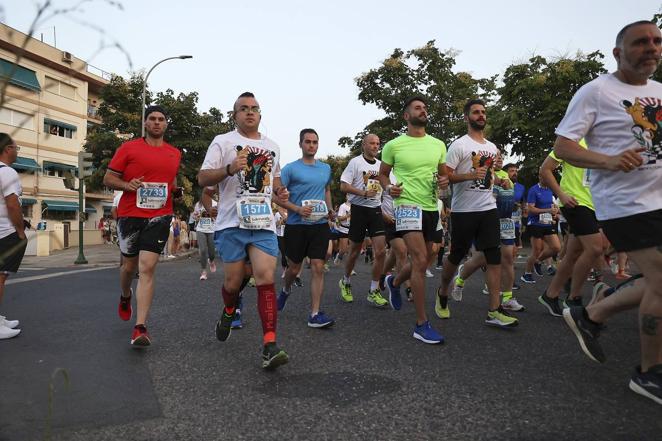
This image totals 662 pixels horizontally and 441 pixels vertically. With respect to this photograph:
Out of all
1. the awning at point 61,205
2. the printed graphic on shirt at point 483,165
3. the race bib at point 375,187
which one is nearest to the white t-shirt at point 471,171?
the printed graphic on shirt at point 483,165

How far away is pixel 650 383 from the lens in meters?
2.88

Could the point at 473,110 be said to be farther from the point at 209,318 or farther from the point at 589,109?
the point at 209,318

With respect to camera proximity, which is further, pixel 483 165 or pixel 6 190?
pixel 483 165

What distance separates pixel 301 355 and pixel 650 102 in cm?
285

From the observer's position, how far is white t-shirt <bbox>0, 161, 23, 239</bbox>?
4.79 metres

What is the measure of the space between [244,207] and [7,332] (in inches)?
109

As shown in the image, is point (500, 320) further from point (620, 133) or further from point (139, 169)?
point (139, 169)

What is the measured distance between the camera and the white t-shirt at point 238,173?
4043 mm

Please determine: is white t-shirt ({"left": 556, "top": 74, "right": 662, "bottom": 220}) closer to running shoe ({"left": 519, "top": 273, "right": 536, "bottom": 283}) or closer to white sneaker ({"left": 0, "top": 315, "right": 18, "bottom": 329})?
white sneaker ({"left": 0, "top": 315, "right": 18, "bottom": 329})

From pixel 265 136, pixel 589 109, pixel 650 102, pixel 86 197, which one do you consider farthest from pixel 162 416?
pixel 86 197

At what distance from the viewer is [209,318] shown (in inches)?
222

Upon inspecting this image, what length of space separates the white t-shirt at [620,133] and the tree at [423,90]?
105 ft

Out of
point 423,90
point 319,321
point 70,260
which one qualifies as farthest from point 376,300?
point 423,90

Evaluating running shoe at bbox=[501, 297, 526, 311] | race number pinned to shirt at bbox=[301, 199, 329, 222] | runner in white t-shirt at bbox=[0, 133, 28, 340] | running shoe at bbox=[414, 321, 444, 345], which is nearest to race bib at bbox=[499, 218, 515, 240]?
running shoe at bbox=[501, 297, 526, 311]
